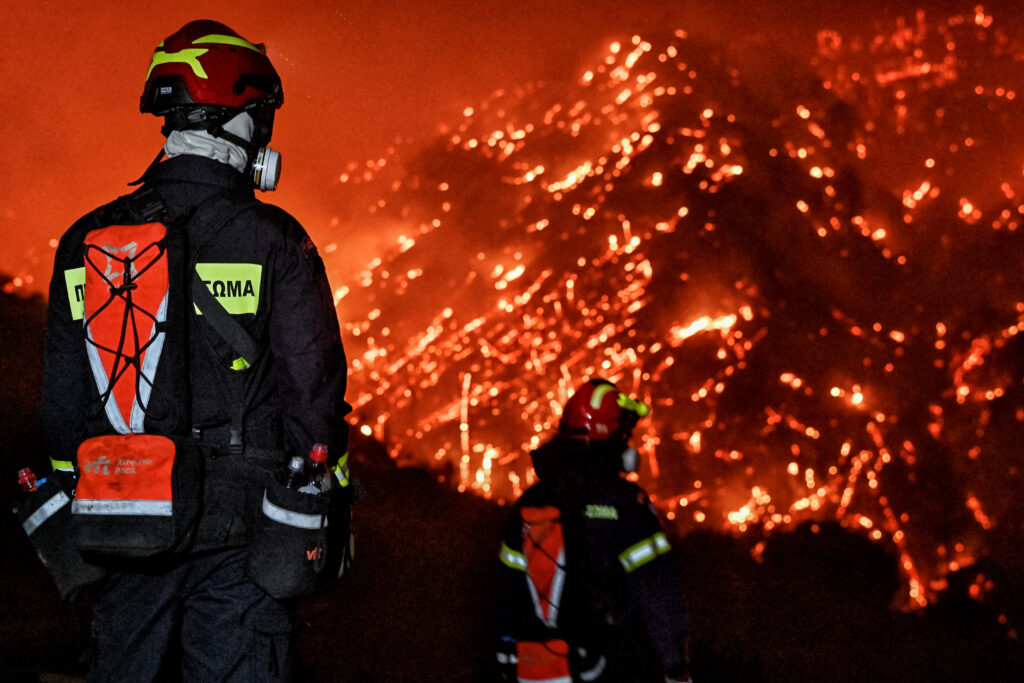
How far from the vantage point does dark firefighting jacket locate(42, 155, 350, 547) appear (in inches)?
116

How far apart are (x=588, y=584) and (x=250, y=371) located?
6.22ft

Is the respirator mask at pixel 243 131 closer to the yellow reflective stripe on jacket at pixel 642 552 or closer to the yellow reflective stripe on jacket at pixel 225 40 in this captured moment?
the yellow reflective stripe on jacket at pixel 225 40

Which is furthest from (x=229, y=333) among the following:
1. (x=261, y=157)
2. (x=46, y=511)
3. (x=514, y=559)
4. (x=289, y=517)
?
(x=514, y=559)

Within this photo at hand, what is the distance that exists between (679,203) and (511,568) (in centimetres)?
1718

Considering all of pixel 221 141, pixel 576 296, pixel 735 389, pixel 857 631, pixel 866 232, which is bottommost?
pixel 857 631

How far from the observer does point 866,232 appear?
1878 centimetres

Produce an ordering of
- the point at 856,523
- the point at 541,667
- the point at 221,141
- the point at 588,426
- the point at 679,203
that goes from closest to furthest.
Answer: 1. the point at 221,141
2. the point at 541,667
3. the point at 588,426
4. the point at 856,523
5. the point at 679,203

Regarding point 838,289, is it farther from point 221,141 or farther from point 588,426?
point 221,141

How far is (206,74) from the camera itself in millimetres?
3205

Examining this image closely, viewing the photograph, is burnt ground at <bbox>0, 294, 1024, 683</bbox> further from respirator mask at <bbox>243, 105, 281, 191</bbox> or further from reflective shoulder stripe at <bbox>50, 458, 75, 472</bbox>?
respirator mask at <bbox>243, 105, 281, 191</bbox>

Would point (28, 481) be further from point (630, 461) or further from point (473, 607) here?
point (473, 607)

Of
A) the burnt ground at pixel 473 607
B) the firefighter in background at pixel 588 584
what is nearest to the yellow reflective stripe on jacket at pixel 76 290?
the firefighter in background at pixel 588 584

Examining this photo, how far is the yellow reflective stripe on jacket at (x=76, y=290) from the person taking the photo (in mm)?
3066

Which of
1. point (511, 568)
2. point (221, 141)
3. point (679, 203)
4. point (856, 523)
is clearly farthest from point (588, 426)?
point (679, 203)
